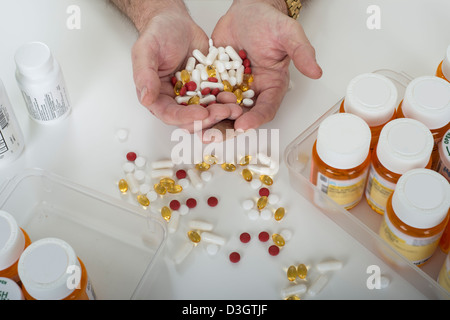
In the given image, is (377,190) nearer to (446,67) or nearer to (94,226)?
(446,67)

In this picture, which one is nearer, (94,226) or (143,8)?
(94,226)

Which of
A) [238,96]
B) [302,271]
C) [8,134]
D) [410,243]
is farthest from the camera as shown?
[238,96]

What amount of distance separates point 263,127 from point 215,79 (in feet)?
0.50

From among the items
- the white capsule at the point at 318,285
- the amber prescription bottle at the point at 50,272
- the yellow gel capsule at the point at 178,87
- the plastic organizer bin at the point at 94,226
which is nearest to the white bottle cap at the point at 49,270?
the amber prescription bottle at the point at 50,272

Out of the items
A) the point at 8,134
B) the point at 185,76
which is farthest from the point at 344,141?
the point at 8,134

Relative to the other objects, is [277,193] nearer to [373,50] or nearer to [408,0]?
[373,50]

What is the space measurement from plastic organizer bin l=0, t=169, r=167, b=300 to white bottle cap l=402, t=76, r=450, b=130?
49cm

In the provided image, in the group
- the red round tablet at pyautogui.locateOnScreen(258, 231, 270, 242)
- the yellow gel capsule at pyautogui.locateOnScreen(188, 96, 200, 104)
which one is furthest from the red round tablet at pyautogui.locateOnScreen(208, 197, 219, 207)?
the yellow gel capsule at pyautogui.locateOnScreen(188, 96, 200, 104)

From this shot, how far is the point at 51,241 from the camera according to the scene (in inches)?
32.6

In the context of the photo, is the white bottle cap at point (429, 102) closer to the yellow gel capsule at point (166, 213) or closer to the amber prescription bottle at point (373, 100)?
the amber prescription bottle at point (373, 100)

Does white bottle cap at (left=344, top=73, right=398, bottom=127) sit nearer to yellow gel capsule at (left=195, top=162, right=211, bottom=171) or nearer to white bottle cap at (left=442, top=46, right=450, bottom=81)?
white bottle cap at (left=442, top=46, right=450, bottom=81)

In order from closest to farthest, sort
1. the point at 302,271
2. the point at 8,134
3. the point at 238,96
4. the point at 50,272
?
the point at 50,272, the point at 302,271, the point at 8,134, the point at 238,96

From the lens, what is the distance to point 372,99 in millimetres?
982

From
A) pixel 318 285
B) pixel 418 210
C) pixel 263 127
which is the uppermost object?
pixel 418 210
